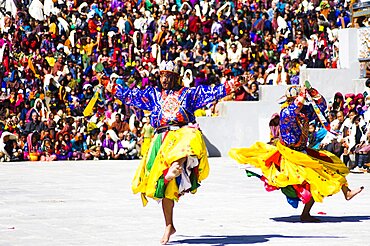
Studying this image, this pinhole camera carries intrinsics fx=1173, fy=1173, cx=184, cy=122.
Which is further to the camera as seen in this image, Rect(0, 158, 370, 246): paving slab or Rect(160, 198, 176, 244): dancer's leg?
Rect(0, 158, 370, 246): paving slab

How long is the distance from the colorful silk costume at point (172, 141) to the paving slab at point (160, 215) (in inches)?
22.5

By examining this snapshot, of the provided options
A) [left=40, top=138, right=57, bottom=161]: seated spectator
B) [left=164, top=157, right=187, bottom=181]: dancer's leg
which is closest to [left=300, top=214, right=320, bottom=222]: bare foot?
[left=164, top=157, right=187, bottom=181]: dancer's leg

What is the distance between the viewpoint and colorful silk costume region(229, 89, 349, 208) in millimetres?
13570

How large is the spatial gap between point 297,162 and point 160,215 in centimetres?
185

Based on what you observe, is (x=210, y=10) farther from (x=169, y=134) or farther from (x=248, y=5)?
(x=169, y=134)

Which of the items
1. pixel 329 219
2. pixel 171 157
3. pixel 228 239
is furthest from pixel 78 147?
pixel 171 157

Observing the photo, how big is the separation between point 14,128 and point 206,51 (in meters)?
6.16

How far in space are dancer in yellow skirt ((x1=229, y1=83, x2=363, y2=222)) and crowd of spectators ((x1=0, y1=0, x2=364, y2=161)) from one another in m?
12.9

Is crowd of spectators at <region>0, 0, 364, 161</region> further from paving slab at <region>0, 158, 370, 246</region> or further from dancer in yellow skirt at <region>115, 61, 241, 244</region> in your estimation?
dancer in yellow skirt at <region>115, 61, 241, 244</region>

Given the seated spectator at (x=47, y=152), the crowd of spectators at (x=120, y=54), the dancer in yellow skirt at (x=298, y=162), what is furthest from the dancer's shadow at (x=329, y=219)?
the seated spectator at (x=47, y=152)

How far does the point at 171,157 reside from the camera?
1142 centimetres

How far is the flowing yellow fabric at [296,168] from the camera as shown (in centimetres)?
1355

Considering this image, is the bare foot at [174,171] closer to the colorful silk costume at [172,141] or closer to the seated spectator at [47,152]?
the colorful silk costume at [172,141]

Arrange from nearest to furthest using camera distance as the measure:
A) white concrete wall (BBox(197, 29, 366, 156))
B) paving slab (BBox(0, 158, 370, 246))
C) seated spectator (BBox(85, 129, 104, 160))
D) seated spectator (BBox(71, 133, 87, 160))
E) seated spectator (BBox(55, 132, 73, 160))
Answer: paving slab (BBox(0, 158, 370, 246)) < seated spectator (BBox(55, 132, 73, 160)) < seated spectator (BBox(71, 133, 87, 160)) < seated spectator (BBox(85, 129, 104, 160)) < white concrete wall (BBox(197, 29, 366, 156))
